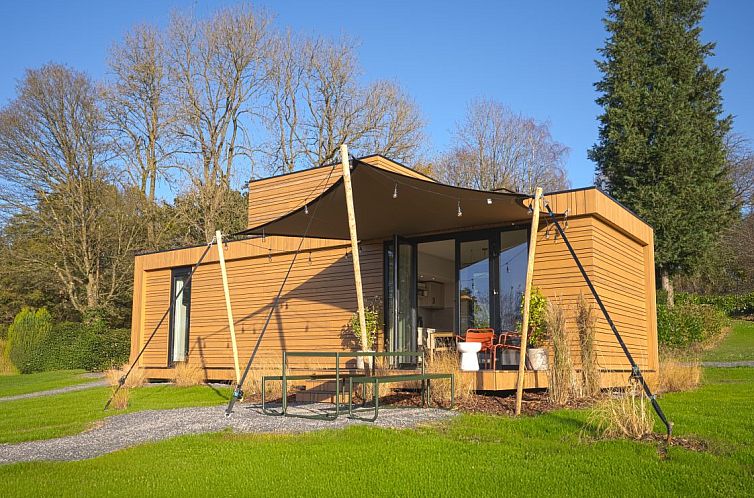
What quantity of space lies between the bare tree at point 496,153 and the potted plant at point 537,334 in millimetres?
17581

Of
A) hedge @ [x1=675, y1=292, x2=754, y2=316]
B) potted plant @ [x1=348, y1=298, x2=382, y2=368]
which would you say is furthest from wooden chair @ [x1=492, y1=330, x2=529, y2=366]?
hedge @ [x1=675, y1=292, x2=754, y2=316]

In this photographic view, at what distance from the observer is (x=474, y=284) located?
9.95 m

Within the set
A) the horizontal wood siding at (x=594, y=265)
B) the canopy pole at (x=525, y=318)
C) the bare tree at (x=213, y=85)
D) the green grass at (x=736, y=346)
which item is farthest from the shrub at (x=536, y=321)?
the bare tree at (x=213, y=85)

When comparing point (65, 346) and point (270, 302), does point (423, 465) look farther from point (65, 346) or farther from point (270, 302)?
point (65, 346)

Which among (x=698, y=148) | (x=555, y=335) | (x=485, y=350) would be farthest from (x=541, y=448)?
(x=698, y=148)

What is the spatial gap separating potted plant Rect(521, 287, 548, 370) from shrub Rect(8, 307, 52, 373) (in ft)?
54.9

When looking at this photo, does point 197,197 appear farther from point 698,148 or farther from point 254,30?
point 698,148

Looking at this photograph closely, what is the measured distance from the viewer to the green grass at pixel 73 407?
7.78 m

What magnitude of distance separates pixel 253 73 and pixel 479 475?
2087 cm

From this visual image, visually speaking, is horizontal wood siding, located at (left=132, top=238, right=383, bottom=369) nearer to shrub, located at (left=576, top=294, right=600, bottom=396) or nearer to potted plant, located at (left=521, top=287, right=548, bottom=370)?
potted plant, located at (left=521, top=287, right=548, bottom=370)

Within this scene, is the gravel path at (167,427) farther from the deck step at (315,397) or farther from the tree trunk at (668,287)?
the tree trunk at (668,287)

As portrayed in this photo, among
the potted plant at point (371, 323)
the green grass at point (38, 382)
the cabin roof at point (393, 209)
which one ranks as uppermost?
the cabin roof at point (393, 209)

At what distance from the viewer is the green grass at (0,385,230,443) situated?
778cm

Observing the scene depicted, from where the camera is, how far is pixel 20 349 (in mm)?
21047
